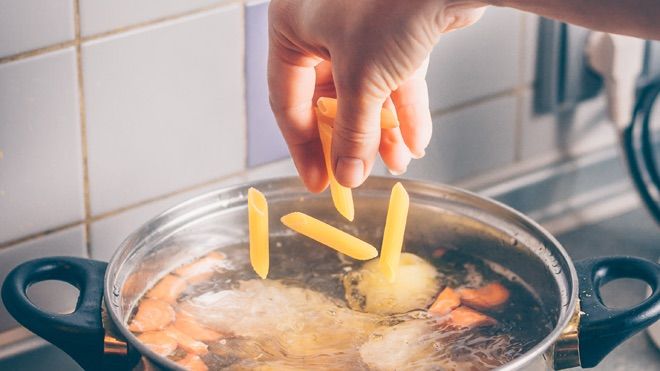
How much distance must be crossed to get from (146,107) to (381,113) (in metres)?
0.25

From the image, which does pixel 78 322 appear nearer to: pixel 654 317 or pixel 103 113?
pixel 103 113

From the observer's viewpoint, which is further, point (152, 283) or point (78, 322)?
point (152, 283)

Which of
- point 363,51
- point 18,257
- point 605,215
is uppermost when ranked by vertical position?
point 363,51

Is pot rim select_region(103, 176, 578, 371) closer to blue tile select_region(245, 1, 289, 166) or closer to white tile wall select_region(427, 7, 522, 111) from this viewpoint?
blue tile select_region(245, 1, 289, 166)

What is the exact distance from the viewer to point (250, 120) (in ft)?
3.13

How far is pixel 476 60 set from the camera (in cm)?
109

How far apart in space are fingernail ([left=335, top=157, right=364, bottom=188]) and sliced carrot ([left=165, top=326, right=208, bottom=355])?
17 cm

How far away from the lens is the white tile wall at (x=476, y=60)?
1.06m

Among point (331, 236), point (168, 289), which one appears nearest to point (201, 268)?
point (168, 289)

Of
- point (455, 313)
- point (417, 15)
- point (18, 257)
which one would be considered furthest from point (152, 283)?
point (417, 15)

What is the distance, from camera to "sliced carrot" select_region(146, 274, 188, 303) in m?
0.81

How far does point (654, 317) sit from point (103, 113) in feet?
1.51

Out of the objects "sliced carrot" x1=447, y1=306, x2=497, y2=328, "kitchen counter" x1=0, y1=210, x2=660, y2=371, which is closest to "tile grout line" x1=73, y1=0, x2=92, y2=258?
"kitchen counter" x1=0, y1=210, x2=660, y2=371

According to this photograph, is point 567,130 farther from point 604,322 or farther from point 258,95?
point 604,322
